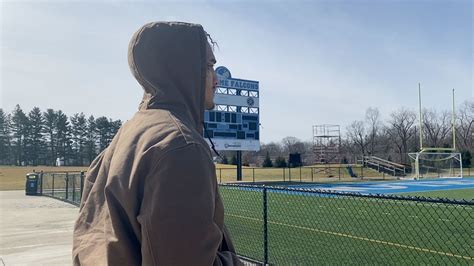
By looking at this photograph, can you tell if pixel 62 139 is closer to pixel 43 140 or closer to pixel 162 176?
pixel 43 140

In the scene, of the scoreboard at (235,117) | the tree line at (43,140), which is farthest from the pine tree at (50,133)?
the scoreboard at (235,117)

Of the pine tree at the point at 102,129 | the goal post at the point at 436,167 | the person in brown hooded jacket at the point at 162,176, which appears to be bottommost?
the goal post at the point at 436,167

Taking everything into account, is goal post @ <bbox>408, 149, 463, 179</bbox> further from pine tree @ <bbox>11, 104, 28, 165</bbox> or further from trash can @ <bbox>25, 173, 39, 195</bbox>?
pine tree @ <bbox>11, 104, 28, 165</bbox>

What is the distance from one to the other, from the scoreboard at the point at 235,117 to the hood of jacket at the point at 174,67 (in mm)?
30126

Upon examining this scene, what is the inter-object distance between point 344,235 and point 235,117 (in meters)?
25.3

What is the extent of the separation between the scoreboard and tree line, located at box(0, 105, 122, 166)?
178 ft

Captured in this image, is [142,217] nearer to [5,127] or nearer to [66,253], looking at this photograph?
[66,253]

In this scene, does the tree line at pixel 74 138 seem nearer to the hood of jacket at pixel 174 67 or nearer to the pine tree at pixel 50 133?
the pine tree at pixel 50 133

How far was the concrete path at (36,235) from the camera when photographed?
7.26 metres

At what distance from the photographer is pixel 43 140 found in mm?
86625

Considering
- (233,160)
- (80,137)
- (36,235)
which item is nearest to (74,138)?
(80,137)

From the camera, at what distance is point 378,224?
1077 centimetres

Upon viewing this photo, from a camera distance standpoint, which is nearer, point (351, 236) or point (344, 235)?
point (351, 236)

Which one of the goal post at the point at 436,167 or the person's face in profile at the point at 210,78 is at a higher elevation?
the person's face in profile at the point at 210,78
